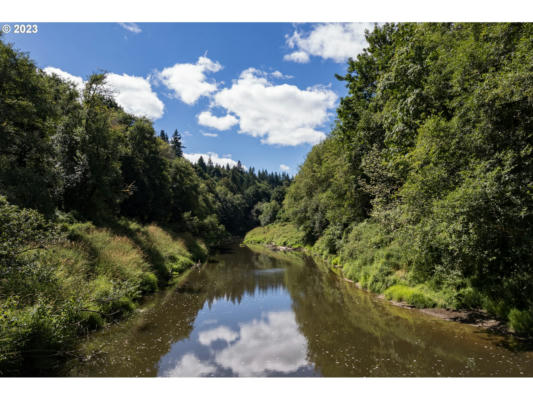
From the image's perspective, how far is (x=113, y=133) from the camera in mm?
20250

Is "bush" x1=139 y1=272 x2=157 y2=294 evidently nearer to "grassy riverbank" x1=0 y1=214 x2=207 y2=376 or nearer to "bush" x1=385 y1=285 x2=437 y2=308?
"grassy riverbank" x1=0 y1=214 x2=207 y2=376

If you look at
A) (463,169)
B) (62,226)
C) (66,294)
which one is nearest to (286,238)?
(62,226)

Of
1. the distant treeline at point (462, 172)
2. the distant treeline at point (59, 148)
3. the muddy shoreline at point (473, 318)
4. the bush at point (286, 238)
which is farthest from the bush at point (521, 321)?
the bush at point (286, 238)

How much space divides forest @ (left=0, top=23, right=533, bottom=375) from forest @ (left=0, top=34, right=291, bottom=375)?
0.07 metres

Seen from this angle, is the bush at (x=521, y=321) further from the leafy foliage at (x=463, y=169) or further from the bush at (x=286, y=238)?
the bush at (x=286, y=238)

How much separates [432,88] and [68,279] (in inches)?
658

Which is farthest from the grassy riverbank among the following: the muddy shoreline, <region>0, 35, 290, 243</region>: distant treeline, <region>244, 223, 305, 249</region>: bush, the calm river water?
<region>244, 223, 305, 249</region>: bush

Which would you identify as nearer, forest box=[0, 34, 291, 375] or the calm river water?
forest box=[0, 34, 291, 375]

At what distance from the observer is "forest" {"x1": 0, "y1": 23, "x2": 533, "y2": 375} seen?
310 inches

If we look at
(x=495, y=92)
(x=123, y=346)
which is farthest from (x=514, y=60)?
(x=123, y=346)

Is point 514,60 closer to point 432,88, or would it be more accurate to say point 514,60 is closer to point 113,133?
point 432,88

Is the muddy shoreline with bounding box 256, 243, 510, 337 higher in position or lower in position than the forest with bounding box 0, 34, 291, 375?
lower

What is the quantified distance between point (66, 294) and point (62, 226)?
6274mm

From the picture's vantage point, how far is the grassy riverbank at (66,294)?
19.7ft
